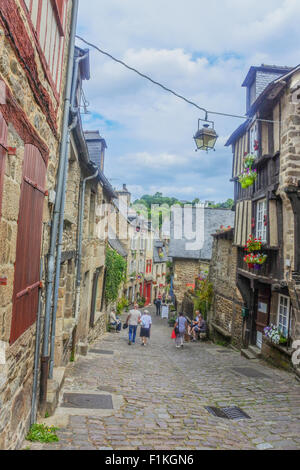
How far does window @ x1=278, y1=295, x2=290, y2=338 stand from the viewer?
31.5 feet

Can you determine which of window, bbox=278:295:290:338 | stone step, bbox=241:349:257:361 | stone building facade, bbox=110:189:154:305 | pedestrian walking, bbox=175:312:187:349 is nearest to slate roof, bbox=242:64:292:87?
window, bbox=278:295:290:338

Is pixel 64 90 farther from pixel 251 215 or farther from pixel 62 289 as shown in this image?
pixel 251 215

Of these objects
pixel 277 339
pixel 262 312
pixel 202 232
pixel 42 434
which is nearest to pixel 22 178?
pixel 42 434

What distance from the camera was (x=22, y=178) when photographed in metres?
3.15

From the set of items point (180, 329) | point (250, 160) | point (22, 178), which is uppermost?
point (250, 160)

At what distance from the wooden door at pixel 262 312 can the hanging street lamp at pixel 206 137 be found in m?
5.67

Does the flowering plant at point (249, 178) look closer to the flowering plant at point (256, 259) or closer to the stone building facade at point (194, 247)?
the flowering plant at point (256, 259)

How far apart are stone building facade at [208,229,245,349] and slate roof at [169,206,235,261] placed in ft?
26.9

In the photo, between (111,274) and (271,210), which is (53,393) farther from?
(111,274)

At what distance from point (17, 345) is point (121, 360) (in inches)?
253

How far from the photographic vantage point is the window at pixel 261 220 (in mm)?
10288

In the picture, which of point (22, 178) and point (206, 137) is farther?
point (206, 137)

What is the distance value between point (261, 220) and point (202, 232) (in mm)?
15344

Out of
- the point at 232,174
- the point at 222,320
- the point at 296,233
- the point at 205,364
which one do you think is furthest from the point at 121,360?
the point at 232,174
